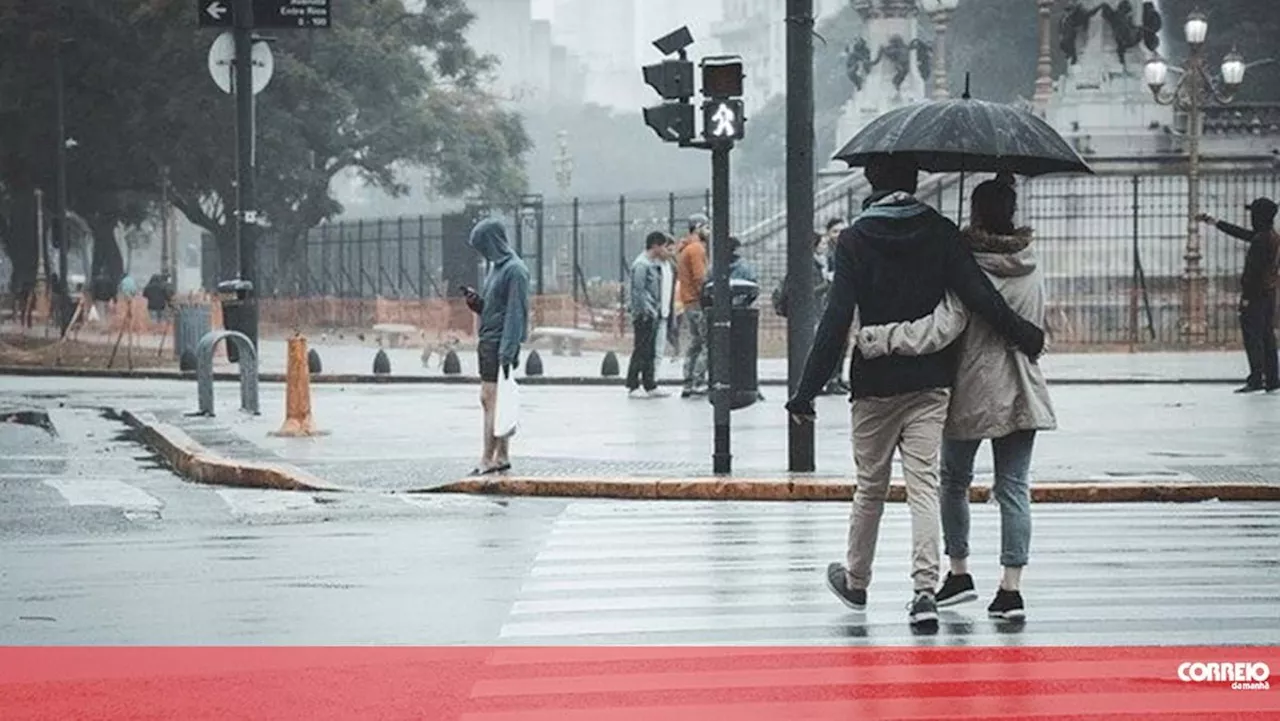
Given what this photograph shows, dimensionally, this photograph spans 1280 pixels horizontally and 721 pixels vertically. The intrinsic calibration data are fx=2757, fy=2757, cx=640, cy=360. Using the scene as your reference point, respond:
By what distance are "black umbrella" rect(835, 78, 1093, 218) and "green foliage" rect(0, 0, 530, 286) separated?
156 ft

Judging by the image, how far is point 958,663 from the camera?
9992 mm

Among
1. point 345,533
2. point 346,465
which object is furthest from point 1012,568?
point 346,465

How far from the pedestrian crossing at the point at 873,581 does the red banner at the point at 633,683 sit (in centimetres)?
47

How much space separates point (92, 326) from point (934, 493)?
4827 cm

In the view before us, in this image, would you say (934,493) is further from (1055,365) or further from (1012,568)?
(1055,365)

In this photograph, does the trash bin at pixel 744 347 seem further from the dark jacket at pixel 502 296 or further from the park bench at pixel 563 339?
the park bench at pixel 563 339

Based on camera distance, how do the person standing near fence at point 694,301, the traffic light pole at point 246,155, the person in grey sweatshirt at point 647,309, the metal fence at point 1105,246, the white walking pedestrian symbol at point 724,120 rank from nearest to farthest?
the white walking pedestrian symbol at point 724,120 < the person standing near fence at point 694,301 < the person in grey sweatshirt at point 647,309 < the traffic light pole at point 246,155 < the metal fence at point 1105,246

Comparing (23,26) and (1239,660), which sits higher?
(23,26)

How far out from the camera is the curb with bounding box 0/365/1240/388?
3231 cm

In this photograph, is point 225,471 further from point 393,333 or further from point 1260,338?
point 393,333

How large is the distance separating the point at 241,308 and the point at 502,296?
1468cm

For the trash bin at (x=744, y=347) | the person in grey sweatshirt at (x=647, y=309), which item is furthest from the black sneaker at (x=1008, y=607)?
the person in grey sweatshirt at (x=647, y=309)

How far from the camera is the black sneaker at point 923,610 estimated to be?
35.6 feet

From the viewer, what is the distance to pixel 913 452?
11.0 m
